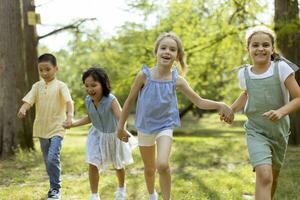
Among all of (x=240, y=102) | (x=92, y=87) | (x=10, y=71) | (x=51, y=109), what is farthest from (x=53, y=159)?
(x=10, y=71)

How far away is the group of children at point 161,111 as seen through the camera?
4.21 metres

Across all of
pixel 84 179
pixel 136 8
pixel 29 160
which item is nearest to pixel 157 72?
pixel 84 179

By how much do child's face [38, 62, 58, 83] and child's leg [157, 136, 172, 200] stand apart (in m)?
1.81

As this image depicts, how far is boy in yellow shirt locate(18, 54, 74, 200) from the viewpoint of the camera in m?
5.59

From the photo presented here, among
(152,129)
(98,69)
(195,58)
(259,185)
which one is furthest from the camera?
(195,58)

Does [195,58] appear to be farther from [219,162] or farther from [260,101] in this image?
[260,101]

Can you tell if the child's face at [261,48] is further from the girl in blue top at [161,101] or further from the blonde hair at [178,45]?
the blonde hair at [178,45]

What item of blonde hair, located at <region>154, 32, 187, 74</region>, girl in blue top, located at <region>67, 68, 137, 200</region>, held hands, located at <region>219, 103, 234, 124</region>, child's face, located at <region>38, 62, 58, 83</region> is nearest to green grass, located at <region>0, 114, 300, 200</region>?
girl in blue top, located at <region>67, 68, 137, 200</region>

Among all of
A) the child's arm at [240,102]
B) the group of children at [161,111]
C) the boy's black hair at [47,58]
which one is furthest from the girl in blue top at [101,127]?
the child's arm at [240,102]

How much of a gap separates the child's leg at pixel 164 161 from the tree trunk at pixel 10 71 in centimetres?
597

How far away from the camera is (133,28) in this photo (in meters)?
24.2

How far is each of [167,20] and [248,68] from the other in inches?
534

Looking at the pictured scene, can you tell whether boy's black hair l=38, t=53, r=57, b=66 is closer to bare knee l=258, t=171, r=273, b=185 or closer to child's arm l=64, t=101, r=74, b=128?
child's arm l=64, t=101, r=74, b=128

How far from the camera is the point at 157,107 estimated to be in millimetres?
4617
